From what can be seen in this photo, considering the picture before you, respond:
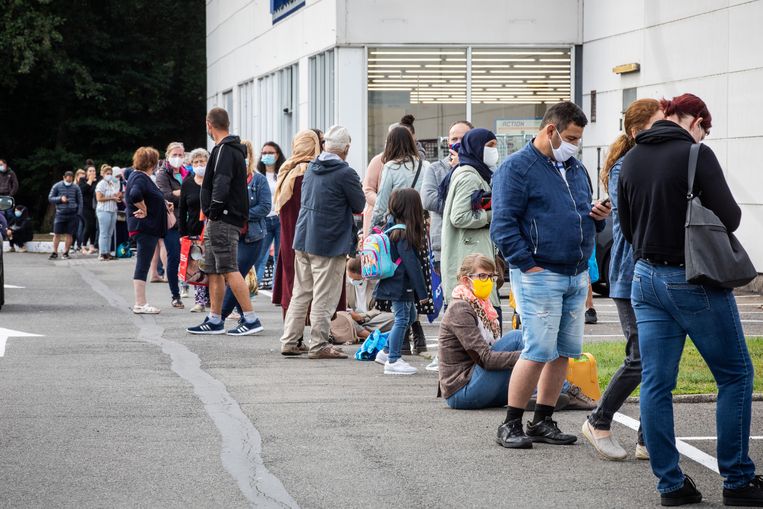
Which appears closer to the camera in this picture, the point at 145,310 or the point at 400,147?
the point at 400,147

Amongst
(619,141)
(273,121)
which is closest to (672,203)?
(619,141)

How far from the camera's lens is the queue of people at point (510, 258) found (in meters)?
6.32

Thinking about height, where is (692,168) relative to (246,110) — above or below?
below

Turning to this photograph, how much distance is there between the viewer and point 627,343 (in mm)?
7430

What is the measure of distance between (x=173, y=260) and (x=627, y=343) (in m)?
10.1

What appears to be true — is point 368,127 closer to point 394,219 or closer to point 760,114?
point 760,114

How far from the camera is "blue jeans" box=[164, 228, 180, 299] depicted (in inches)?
661

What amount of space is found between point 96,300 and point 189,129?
112ft

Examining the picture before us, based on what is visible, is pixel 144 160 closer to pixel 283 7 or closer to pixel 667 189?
pixel 667 189

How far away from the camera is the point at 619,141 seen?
7.76m

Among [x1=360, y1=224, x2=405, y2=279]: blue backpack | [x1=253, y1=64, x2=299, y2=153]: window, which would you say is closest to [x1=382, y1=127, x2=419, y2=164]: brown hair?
[x1=360, y1=224, x2=405, y2=279]: blue backpack

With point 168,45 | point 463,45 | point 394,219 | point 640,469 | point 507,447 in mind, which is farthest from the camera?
point 168,45

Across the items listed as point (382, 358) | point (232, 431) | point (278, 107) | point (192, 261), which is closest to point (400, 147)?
point (382, 358)

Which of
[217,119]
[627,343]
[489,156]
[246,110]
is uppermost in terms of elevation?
[246,110]
